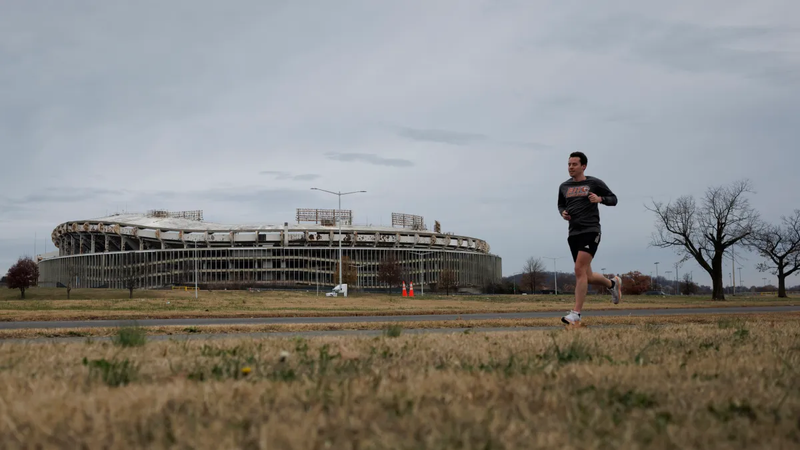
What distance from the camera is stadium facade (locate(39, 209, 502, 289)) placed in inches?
4879

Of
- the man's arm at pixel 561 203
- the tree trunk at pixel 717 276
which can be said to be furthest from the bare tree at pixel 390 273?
the man's arm at pixel 561 203

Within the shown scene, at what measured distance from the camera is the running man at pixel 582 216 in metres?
9.27

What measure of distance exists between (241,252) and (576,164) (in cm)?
11964

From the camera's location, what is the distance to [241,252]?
125m

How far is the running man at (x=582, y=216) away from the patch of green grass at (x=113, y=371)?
634 centimetres

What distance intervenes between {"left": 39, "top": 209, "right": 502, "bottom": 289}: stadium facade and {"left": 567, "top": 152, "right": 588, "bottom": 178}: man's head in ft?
354

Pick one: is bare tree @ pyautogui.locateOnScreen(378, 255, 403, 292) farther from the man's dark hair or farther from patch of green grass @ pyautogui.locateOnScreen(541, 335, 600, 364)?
patch of green grass @ pyautogui.locateOnScreen(541, 335, 600, 364)

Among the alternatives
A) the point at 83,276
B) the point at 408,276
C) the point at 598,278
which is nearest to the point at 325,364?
the point at 598,278

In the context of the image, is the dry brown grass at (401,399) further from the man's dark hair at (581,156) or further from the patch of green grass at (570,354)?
the man's dark hair at (581,156)

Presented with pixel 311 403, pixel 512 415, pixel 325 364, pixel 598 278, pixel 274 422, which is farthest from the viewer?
pixel 598 278

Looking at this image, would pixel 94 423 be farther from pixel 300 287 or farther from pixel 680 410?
pixel 300 287

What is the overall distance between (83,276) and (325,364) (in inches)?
5658

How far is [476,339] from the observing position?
6781mm

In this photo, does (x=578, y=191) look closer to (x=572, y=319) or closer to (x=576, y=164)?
(x=576, y=164)
